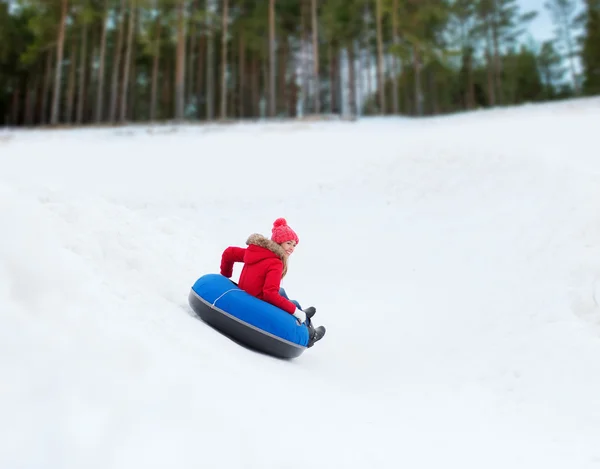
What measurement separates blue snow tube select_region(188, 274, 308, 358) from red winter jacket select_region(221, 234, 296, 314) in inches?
3.2

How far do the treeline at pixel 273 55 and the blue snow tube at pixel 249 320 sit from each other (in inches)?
767

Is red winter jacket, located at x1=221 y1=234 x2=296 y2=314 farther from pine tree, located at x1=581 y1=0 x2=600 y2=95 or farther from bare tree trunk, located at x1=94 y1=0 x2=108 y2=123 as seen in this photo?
pine tree, located at x1=581 y1=0 x2=600 y2=95

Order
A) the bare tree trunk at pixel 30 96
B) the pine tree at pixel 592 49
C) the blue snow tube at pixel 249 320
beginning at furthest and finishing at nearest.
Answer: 1. the bare tree trunk at pixel 30 96
2. the pine tree at pixel 592 49
3. the blue snow tube at pixel 249 320

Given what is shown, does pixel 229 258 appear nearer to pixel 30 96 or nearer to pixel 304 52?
pixel 304 52

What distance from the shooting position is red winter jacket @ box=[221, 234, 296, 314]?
→ 399 cm

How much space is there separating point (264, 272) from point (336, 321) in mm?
1919

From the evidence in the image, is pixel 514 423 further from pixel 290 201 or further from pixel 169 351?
pixel 290 201

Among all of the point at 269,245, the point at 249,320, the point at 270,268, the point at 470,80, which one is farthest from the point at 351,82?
the point at 249,320

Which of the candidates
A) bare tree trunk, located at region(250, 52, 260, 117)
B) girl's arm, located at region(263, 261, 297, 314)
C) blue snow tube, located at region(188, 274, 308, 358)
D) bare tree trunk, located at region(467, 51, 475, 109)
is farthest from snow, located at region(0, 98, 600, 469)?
bare tree trunk, located at region(467, 51, 475, 109)

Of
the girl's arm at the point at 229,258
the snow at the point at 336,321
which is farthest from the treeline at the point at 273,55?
the girl's arm at the point at 229,258

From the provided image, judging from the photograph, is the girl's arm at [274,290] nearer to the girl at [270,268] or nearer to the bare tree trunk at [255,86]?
the girl at [270,268]

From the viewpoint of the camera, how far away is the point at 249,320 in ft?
12.7

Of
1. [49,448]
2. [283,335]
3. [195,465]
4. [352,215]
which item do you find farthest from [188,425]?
[352,215]

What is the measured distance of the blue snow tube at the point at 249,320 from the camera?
388 centimetres
